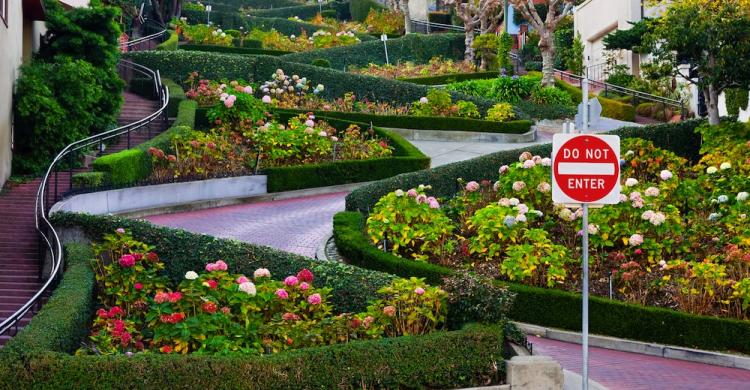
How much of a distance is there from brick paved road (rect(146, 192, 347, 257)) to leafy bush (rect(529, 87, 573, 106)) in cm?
1318

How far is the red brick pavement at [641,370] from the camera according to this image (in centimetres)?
1376

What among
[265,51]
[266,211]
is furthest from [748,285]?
[265,51]

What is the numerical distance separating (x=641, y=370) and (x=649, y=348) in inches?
36.0

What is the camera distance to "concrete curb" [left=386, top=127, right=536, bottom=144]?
31797 mm

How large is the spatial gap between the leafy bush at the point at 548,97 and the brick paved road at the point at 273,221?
1318 cm

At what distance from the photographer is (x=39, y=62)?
25125 mm

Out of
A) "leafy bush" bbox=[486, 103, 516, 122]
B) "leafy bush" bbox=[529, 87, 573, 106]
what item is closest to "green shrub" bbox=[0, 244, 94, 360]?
"leafy bush" bbox=[486, 103, 516, 122]

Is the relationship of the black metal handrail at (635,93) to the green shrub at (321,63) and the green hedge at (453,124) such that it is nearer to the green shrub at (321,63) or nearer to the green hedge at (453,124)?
the green hedge at (453,124)

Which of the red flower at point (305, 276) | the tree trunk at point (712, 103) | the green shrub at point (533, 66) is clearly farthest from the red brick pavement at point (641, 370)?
the green shrub at point (533, 66)

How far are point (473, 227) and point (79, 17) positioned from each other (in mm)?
11908

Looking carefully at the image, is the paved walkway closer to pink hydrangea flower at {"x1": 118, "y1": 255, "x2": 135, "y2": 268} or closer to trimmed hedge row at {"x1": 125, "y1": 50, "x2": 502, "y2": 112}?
trimmed hedge row at {"x1": 125, "y1": 50, "x2": 502, "y2": 112}

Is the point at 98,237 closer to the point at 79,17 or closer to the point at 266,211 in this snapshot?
the point at 266,211

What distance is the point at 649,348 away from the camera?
Answer: 15.2 m

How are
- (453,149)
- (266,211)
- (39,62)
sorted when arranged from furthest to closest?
(453,149), (39,62), (266,211)
